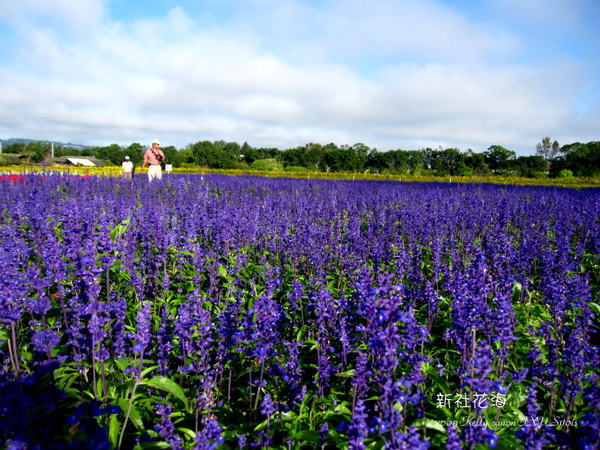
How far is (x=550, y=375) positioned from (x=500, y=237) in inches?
120

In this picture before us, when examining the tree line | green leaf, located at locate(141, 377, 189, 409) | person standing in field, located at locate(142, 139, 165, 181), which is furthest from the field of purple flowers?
the tree line

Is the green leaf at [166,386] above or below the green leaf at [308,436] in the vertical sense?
above

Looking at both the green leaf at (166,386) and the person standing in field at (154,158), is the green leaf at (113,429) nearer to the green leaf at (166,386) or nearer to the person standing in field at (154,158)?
the green leaf at (166,386)

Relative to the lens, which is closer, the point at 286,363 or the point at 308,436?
the point at 308,436

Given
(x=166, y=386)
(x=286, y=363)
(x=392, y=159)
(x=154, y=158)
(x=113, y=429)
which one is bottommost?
(x=113, y=429)

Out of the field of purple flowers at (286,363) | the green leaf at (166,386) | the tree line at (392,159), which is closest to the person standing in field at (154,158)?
the field of purple flowers at (286,363)

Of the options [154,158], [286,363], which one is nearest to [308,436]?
[286,363]

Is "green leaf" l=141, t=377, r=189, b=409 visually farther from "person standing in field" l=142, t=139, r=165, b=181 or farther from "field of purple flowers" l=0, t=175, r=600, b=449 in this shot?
"person standing in field" l=142, t=139, r=165, b=181

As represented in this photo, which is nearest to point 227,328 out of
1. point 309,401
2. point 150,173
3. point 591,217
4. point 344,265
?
point 309,401

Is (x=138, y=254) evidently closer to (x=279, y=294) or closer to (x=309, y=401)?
(x=279, y=294)

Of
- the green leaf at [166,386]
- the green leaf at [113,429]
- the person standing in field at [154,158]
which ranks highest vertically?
the person standing in field at [154,158]

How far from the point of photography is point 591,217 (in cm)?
967

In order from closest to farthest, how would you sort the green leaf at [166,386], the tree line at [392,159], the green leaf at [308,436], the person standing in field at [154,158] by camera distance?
the green leaf at [308,436] < the green leaf at [166,386] < the person standing in field at [154,158] < the tree line at [392,159]

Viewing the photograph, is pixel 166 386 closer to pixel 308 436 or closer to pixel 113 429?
pixel 113 429
